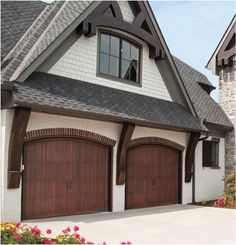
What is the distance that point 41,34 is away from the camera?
12094 millimetres

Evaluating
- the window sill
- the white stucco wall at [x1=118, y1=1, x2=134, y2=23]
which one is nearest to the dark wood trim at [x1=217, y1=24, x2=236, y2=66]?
the window sill

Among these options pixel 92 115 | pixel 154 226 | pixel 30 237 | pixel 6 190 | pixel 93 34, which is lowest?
pixel 154 226

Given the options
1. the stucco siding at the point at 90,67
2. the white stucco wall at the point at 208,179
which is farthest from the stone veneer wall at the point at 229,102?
the stucco siding at the point at 90,67

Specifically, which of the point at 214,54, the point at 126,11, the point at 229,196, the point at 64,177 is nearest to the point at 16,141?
the point at 64,177

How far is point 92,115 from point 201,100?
985 cm

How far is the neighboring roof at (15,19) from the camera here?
12.3 metres

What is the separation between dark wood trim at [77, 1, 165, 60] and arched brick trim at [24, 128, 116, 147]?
3097mm

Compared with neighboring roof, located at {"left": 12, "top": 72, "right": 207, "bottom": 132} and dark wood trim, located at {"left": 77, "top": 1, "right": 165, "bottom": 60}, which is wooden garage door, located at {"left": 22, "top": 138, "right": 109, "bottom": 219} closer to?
neighboring roof, located at {"left": 12, "top": 72, "right": 207, "bottom": 132}

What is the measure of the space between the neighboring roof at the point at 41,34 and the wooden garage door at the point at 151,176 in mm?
4955

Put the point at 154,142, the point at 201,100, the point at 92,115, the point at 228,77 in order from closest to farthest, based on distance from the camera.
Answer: the point at 92,115 → the point at 154,142 → the point at 228,77 → the point at 201,100

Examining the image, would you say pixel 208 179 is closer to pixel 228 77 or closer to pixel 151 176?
pixel 151 176

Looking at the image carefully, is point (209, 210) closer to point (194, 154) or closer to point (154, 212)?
point (154, 212)

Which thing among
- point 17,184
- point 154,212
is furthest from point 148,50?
point 17,184

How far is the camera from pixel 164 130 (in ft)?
51.4
